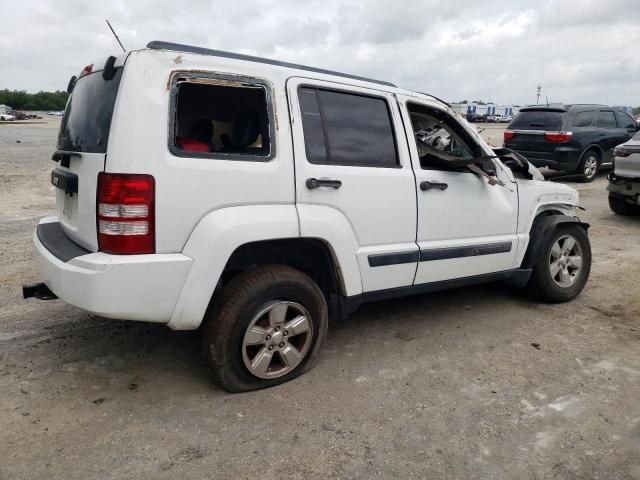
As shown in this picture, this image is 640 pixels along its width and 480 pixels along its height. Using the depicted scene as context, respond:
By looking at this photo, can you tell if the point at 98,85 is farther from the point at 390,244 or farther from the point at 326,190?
the point at 390,244

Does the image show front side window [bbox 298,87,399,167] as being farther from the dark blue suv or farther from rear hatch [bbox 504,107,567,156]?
rear hatch [bbox 504,107,567,156]

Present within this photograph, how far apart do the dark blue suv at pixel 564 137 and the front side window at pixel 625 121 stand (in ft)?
2.34

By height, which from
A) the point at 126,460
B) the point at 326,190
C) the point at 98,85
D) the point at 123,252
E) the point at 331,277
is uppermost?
the point at 98,85

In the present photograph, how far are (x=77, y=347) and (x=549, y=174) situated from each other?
1290 cm

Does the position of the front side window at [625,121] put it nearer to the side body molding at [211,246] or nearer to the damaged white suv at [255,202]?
the damaged white suv at [255,202]

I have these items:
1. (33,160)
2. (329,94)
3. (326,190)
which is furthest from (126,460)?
(33,160)

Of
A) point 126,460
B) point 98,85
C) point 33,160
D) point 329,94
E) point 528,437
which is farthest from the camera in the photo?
point 33,160

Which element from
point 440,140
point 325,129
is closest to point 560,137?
point 440,140

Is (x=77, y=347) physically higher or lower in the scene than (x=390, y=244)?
lower

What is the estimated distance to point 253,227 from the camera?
9.24 feet

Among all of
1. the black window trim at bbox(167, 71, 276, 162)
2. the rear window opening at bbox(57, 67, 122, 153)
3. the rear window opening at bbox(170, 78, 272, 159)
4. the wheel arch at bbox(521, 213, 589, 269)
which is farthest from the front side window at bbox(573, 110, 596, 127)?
the rear window opening at bbox(57, 67, 122, 153)

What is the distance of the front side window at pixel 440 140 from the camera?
3.74m

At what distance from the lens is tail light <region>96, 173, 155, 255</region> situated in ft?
8.39

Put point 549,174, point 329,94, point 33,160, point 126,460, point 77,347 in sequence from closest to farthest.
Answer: point 126,460, point 329,94, point 77,347, point 549,174, point 33,160
